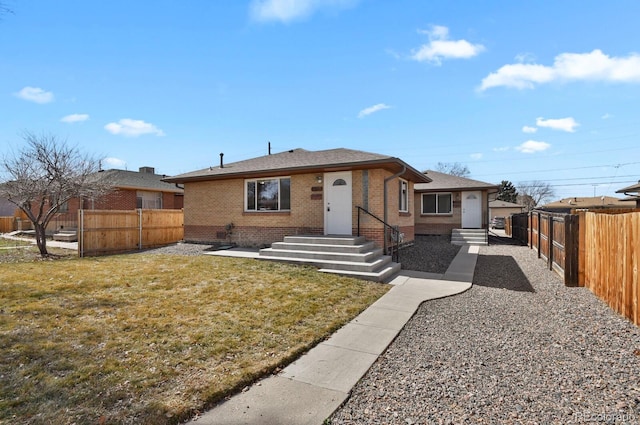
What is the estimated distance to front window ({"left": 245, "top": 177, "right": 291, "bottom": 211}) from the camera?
42.1ft

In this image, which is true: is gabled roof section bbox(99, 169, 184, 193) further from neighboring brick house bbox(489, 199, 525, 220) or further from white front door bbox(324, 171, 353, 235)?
neighboring brick house bbox(489, 199, 525, 220)

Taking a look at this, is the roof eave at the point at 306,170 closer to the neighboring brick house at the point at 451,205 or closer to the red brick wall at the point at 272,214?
the red brick wall at the point at 272,214

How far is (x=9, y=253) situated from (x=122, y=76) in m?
8.60

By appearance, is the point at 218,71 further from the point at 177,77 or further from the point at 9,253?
the point at 9,253

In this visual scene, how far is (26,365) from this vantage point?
11.6ft

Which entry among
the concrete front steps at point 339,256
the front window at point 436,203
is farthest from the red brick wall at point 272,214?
the front window at point 436,203

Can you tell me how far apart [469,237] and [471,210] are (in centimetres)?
233

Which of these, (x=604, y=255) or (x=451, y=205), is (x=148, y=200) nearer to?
(x=451, y=205)

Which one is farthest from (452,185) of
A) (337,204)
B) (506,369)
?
(506,369)

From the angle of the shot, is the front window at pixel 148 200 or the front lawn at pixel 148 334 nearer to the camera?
the front lawn at pixel 148 334

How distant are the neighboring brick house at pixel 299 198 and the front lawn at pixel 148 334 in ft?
12.3

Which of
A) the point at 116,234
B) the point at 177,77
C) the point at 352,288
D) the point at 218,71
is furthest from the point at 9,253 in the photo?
the point at 352,288

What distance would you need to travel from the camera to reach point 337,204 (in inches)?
463

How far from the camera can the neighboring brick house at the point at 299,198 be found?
37.1 ft
